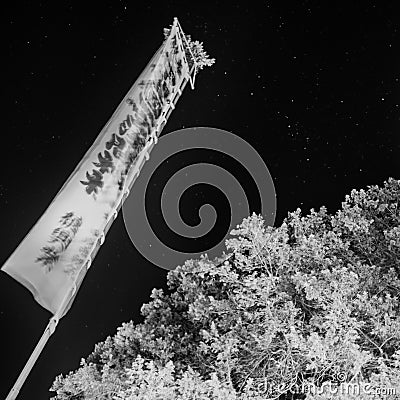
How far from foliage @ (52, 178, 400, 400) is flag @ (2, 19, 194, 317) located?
1.17 m

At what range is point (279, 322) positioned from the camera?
5.25 metres

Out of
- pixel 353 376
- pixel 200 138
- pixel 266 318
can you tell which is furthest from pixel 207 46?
pixel 353 376

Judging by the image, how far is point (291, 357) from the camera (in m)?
5.27

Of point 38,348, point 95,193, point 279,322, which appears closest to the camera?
point 38,348

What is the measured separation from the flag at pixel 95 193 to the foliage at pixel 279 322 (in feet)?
3.84

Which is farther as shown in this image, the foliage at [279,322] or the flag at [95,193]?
the foliage at [279,322]

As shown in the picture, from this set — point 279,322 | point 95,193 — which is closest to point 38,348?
point 95,193

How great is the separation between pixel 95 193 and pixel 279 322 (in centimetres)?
189

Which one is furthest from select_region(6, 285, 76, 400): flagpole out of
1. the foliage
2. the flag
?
the foliage

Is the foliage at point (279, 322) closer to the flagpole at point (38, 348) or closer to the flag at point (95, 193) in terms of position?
the flagpole at point (38, 348)

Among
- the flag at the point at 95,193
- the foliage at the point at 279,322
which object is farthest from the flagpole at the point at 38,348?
the foliage at the point at 279,322

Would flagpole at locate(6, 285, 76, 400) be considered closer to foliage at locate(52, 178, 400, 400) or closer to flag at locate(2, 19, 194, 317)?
flag at locate(2, 19, 194, 317)

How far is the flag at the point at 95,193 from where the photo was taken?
4242 mm

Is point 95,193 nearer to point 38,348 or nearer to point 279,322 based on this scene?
point 38,348
